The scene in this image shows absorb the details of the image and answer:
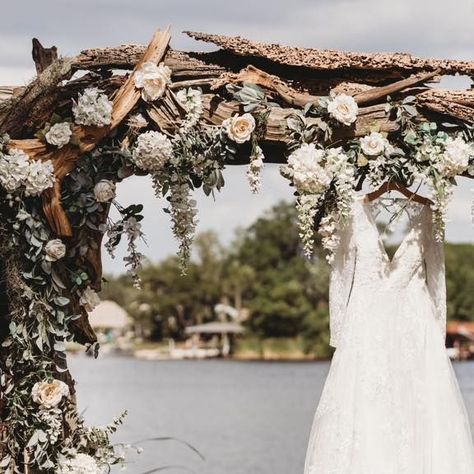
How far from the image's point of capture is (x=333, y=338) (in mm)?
4941

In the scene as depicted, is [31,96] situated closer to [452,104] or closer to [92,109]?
[92,109]

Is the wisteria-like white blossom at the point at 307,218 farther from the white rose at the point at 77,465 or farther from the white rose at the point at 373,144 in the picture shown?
the white rose at the point at 77,465

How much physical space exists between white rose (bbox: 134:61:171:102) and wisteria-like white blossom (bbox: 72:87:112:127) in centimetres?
15

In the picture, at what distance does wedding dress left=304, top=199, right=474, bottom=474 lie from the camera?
4.75 metres

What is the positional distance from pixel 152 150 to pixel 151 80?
0.93 feet

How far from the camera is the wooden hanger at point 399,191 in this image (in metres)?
4.88

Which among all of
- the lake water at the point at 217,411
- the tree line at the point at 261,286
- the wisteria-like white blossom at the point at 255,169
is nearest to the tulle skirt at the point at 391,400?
the wisteria-like white blossom at the point at 255,169

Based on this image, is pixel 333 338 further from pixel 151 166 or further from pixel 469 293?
pixel 469 293

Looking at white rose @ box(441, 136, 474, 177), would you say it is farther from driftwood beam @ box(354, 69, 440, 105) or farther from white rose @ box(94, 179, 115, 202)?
white rose @ box(94, 179, 115, 202)

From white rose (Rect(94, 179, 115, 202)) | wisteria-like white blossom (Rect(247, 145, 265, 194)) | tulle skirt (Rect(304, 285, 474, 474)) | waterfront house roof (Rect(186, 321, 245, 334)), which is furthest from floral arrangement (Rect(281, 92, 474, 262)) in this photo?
waterfront house roof (Rect(186, 321, 245, 334))

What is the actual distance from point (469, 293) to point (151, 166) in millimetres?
47285

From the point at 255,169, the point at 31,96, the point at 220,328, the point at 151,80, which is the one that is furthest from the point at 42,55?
the point at 220,328

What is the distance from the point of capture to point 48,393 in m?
4.81

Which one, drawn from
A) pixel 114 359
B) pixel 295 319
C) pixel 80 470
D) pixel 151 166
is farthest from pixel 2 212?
pixel 114 359
